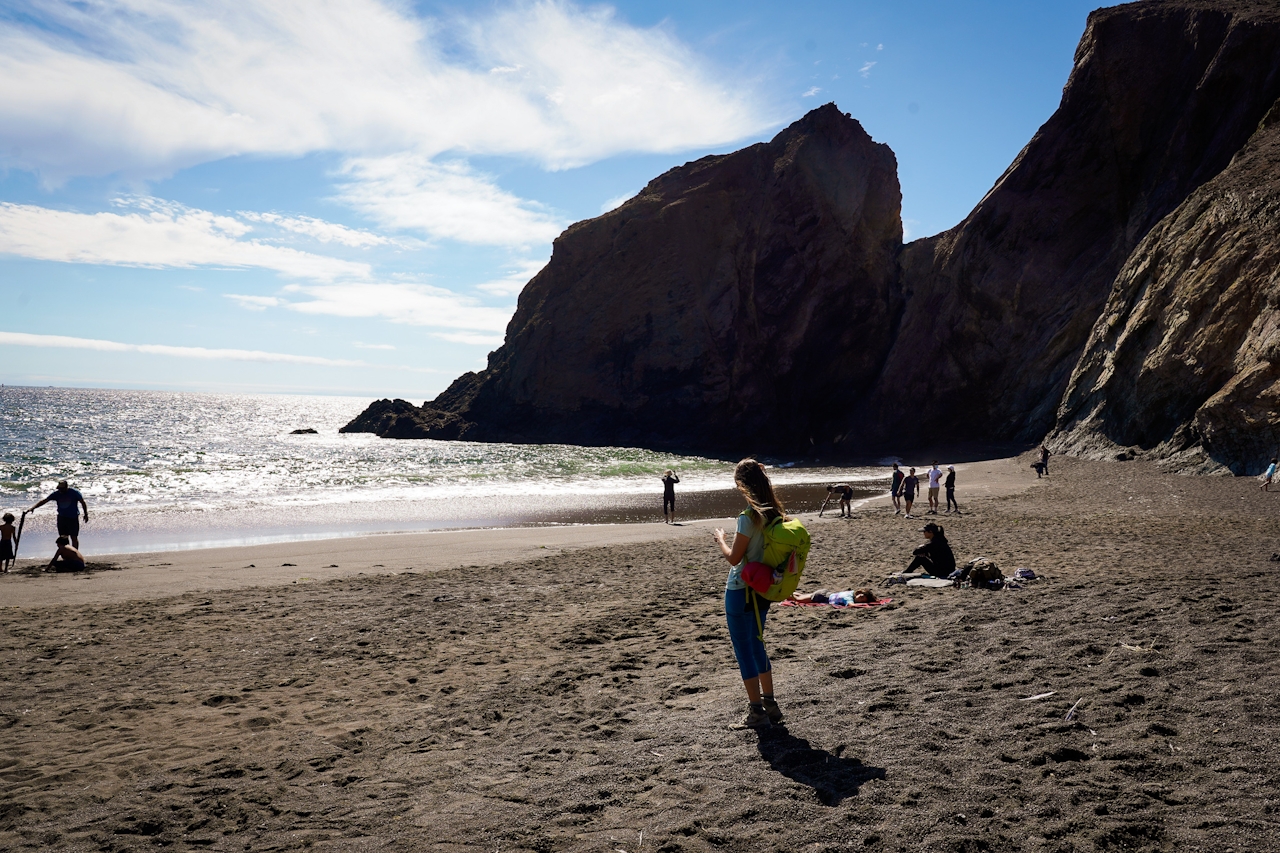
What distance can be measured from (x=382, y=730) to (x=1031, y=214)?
4551 centimetres

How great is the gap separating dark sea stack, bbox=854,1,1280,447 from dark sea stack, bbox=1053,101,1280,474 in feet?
22.4

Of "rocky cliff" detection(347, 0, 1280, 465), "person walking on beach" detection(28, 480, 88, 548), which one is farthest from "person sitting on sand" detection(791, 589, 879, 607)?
"rocky cliff" detection(347, 0, 1280, 465)

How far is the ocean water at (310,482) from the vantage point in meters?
19.9

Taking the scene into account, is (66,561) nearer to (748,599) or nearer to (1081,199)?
(748,599)

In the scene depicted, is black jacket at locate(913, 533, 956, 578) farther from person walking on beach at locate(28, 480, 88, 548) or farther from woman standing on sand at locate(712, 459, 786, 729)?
person walking on beach at locate(28, 480, 88, 548)

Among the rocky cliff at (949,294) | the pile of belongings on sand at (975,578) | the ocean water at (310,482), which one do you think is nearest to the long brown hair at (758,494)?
the pile of belongings on sand at (975,578)

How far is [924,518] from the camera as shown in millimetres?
16938

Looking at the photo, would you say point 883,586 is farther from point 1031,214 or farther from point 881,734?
point 1031,214

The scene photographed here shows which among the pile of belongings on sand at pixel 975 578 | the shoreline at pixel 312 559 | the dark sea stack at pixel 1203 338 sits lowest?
the shoreline at pixel 312 559

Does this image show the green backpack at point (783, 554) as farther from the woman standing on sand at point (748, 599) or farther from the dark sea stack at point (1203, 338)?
the dark sea stack at point (1203, 338)

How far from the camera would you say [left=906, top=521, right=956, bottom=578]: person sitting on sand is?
29.1 ft

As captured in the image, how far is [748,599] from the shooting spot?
4535mm

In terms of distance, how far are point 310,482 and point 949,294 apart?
38616 millimetres

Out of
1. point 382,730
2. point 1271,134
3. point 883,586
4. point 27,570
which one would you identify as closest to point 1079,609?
point 883,586
